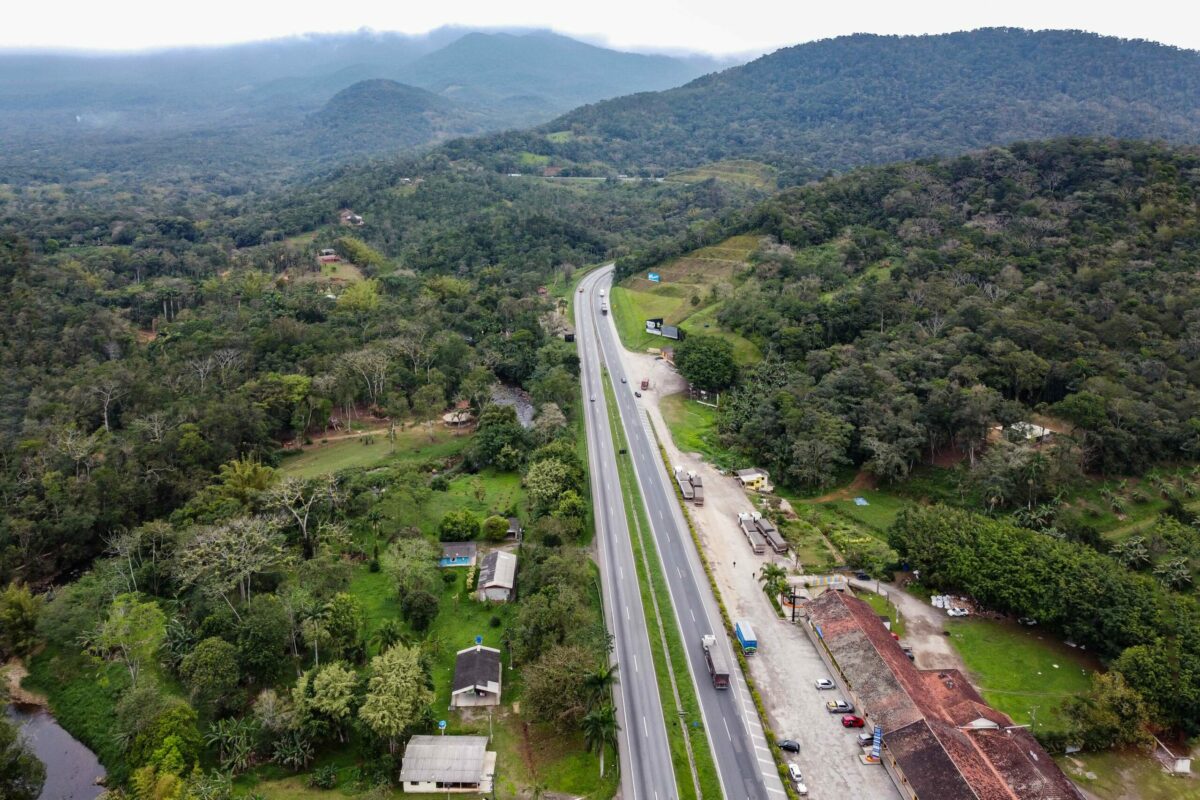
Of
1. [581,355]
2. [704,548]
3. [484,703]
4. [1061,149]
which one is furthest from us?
[1061,149]

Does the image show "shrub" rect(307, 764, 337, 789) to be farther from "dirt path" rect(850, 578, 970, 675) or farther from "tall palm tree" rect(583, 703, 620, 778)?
"dirt path" rect(850, 578, 970, 675)

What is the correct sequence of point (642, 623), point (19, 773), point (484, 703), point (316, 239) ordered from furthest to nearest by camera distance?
point (316, 239) → point (642, 623) → point (484, 703) → point (19, 773)

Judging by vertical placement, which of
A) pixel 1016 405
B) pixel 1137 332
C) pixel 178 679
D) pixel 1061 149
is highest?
pixel 1061 149

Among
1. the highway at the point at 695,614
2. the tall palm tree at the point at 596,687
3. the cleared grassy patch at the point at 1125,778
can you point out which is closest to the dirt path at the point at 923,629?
the cleared grassy patch at the point at 1125,778

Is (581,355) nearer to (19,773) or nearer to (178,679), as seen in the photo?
(178,679)

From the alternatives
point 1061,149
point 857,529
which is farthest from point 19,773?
point 1061,149
